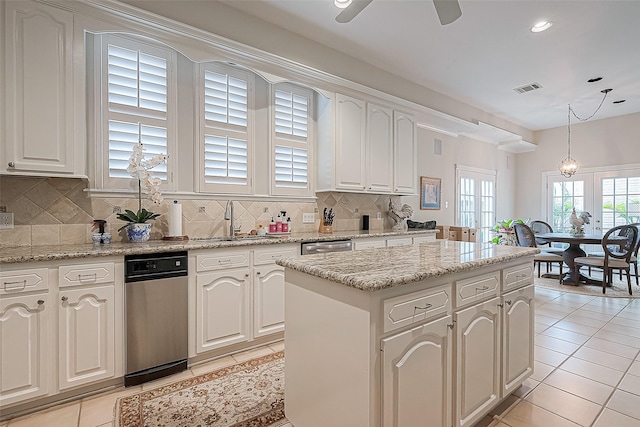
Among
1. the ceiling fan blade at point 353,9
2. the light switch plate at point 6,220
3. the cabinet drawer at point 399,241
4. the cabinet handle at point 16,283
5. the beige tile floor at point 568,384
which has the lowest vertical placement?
the beige tile floor at point 568,384

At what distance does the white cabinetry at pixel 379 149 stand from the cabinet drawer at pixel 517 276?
7.40 ft

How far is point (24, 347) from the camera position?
6.17 feet

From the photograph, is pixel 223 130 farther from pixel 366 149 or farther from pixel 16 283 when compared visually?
pixel 16 283

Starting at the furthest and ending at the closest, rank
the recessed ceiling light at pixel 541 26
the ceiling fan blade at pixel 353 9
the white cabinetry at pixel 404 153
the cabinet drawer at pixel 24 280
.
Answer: the white cabinetry at pixel 404 153, the recessed ceiling light at pixel 541 26, the ceiling fan blade at pixel 353 9, the cabinet drawer at pixel 24 280

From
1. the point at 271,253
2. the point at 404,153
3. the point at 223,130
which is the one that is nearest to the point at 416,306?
the point at 271,253

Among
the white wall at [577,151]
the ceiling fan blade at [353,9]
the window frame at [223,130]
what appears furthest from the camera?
the white wall at [577,151]

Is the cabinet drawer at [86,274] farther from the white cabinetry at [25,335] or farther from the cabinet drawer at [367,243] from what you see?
the cabinet drawer at [367,243]

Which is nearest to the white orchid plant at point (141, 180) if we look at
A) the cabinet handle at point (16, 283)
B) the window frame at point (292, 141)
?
the cabinet handle at point (16, 283)

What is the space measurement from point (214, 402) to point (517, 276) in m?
2.13

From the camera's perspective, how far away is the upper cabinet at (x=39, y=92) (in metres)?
2.07

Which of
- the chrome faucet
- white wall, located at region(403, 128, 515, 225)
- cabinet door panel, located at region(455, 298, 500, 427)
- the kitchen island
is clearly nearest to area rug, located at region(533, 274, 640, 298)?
white wall, located at region(403, 128, 515, 225)

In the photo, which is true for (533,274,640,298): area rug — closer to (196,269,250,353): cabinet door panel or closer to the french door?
the french door

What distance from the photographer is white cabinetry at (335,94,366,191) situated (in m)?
3.81

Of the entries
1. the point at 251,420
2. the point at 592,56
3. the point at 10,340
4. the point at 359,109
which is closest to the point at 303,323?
the point at 251,420
